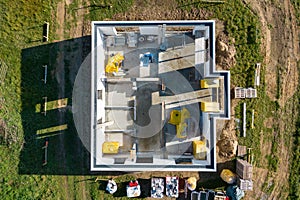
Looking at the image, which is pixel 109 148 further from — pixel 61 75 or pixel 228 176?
pixel 228 176

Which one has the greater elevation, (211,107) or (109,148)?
(211,107)

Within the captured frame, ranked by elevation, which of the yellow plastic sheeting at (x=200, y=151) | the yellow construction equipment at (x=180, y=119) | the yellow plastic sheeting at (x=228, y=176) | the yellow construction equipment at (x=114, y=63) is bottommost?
the yellow plastic sheeting at (x=228, y=176)

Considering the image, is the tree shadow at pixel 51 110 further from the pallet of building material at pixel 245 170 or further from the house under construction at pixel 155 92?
the pallet of building material at pixel 245 170

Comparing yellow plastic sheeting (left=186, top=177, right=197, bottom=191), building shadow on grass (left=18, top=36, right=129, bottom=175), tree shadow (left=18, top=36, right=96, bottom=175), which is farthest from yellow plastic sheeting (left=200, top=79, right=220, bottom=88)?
tree shadow (left=18, top=36, right=96, bottom=175)

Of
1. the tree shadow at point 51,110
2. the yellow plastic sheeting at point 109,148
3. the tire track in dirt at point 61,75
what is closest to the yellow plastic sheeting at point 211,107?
the yellow plastic sheeting at point 109,148

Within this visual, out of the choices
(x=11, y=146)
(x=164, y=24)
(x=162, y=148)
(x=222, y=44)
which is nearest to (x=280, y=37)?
(x=222, y=44)

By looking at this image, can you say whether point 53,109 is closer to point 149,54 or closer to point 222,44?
point 149,54

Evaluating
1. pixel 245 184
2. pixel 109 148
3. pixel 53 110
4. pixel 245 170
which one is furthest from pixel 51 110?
pixel 245 184

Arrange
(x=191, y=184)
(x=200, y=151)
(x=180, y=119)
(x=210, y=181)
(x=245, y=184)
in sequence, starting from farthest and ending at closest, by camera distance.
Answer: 1. (x=210, y=181)
2. (x=180, y=119)
3. (x=191, y=184)
4. (x=245, y=184)
5. (x=200, y=151)
